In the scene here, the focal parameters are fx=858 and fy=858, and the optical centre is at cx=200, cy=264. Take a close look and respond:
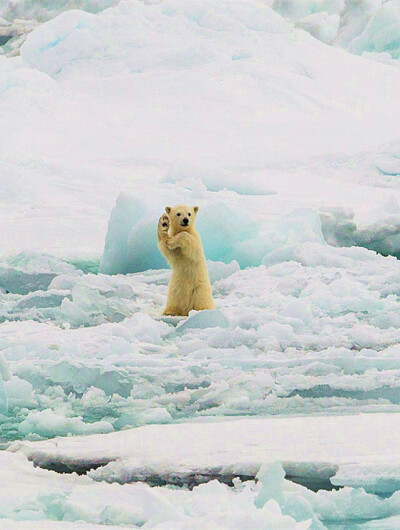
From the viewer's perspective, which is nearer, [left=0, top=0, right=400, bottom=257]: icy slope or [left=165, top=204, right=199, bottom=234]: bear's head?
[left=165, top=204, right=199, bottom=234]: bear's head

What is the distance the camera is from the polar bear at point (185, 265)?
550 centimetres

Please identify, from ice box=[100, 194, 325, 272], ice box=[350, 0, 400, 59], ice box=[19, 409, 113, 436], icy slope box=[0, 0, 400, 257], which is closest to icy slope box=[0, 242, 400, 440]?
ice box=[19, 409, 113, 436]

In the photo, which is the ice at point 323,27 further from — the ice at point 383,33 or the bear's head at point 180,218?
the bear's head at point 180,218

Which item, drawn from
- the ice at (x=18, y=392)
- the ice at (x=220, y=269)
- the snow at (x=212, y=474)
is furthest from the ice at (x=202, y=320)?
the ice at (x=220, y=269)

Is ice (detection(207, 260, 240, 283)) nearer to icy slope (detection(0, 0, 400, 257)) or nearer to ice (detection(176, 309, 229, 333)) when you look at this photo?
icy slope (detection(0, 0, 400, 257))

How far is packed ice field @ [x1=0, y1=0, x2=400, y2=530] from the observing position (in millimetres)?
2639

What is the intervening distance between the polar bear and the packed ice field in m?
0.24

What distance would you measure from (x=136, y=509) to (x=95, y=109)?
15.4 m

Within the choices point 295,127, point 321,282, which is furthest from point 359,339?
point 295,127

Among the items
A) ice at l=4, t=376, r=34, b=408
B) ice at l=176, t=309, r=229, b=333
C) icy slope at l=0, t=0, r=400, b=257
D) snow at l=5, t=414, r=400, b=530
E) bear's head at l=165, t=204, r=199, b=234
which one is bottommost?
icy slope at l=0, t=0, r=400, b=257

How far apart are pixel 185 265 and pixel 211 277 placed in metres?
1.71

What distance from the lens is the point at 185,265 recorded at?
5516 millimetres

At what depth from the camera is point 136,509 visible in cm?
238

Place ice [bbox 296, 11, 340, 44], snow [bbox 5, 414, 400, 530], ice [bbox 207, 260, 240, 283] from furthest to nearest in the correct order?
ice [bbox 296, 11, 340, 44]
ice [bbox 207, 260, 240, 283]
snow [bbox 5, 414, 400, 530]
